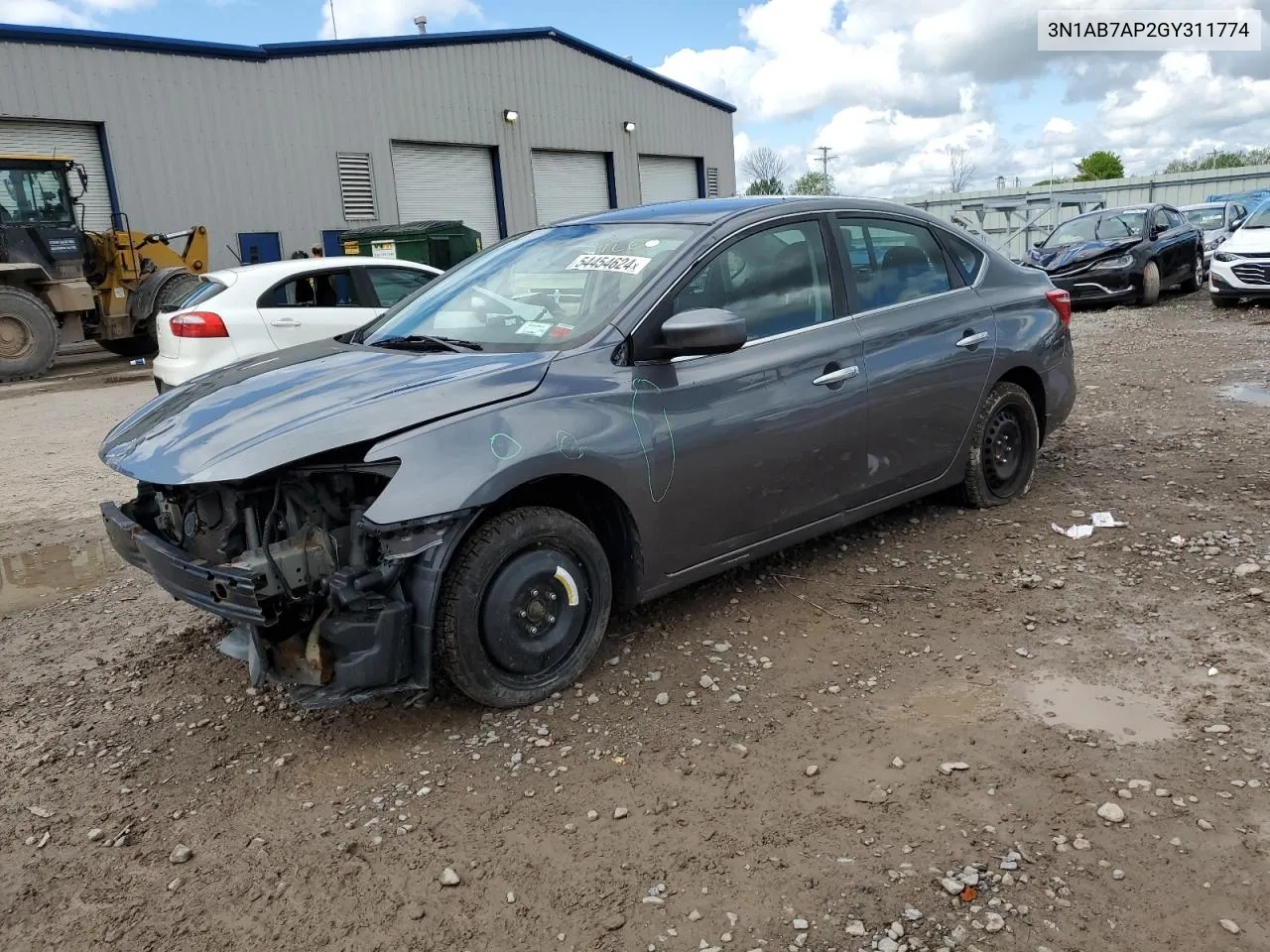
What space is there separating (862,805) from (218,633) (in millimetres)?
2737

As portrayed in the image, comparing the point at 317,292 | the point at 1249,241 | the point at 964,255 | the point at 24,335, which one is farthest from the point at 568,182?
the point at 964,255

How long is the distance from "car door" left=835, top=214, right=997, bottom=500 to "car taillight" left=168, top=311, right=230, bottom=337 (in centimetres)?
546

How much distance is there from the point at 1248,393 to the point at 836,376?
5706mm

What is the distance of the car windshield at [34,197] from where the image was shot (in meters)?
14.1

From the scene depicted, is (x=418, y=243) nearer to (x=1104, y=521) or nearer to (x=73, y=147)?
(x=73, y=147)

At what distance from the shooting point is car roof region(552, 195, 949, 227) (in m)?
4.03

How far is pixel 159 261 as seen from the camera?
16.0m

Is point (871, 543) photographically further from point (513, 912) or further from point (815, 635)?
point (513, 912)

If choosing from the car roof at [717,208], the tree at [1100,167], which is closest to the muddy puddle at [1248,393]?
the car roof at [717,208]

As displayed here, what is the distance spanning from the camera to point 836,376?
4.05 meters

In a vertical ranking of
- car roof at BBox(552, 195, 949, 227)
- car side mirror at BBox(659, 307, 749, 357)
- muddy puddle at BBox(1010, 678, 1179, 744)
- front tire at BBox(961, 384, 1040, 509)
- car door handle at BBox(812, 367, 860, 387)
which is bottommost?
muddy puddle at BBox(1010, 678, 1179, 744)

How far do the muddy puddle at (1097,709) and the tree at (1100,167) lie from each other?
2840 inches

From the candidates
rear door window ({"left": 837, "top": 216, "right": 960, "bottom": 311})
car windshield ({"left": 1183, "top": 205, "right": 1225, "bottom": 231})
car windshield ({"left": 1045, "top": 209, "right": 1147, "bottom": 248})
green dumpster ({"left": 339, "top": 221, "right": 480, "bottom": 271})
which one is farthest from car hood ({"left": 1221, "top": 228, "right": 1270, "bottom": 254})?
green dumpster ({"left": 339, "top": 221, "right": 480, "bottom": 271})

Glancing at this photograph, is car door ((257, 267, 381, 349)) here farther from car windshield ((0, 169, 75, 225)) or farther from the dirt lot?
car windshield ((0, 169, 75, 225))
